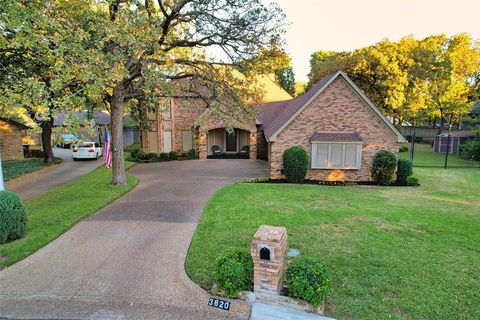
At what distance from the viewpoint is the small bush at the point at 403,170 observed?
16.9 meters

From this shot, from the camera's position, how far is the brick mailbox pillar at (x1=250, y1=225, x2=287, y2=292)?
518 cm

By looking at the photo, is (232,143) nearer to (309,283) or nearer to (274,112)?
(274,112)

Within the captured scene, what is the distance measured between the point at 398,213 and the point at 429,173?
11.6 metres

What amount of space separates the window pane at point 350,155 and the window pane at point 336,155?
0.31 meters

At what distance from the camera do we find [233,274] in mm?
5449

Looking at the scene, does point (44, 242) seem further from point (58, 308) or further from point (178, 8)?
point (178, 8)

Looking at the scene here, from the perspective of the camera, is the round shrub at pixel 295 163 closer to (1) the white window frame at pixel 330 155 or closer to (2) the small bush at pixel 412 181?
(1) the white window frame at pixel 330 155

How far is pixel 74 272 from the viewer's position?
6.57 m

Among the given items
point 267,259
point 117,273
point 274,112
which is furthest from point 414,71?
point 117,273

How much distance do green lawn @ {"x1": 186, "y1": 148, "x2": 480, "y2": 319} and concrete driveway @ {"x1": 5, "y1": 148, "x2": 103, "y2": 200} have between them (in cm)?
947

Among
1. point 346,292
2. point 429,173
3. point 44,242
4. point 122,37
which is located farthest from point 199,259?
point 429,173

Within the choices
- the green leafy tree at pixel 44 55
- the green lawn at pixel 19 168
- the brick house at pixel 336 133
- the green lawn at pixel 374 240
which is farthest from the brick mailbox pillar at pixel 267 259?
the green lawn at pixel 19 168

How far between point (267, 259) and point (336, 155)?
1282 centimetres

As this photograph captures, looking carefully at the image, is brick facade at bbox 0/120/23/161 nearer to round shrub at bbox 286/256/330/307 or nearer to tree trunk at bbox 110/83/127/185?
tree trunk at bbox 110/83/127/185
